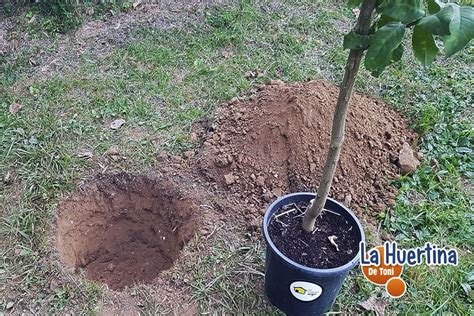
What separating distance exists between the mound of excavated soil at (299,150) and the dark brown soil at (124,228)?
1.11 ft

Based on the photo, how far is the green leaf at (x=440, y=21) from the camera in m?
1.23

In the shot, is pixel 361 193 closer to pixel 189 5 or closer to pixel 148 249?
pixel 148 249

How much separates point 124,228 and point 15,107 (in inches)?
51.3

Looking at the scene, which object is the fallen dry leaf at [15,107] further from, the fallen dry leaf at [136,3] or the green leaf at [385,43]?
the green leaf at [385,43]

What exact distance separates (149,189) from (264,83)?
4.11ft

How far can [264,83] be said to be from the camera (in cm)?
356

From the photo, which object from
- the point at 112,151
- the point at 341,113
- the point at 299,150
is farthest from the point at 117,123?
the point at 341,113

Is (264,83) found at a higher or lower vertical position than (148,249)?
higher

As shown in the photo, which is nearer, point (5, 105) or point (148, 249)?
point (148, 249)

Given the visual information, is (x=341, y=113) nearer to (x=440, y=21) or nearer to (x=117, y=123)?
(x=440, y=21)

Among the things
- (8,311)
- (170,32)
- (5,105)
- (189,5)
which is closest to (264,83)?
(170,32)

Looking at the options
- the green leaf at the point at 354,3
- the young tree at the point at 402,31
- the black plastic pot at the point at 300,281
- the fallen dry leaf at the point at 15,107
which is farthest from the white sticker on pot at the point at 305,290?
the fallen dry leaf at the point at 15,107

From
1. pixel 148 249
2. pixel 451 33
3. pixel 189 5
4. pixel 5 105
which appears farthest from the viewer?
pixel 189 5

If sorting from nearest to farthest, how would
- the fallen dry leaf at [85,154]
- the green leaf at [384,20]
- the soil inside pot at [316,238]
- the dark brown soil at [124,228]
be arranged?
the green leaf at [384,20]
the soil inside pot at [316,238]
the dark brown soil at [124,228]
the fallen dry leaf at [85,154]
